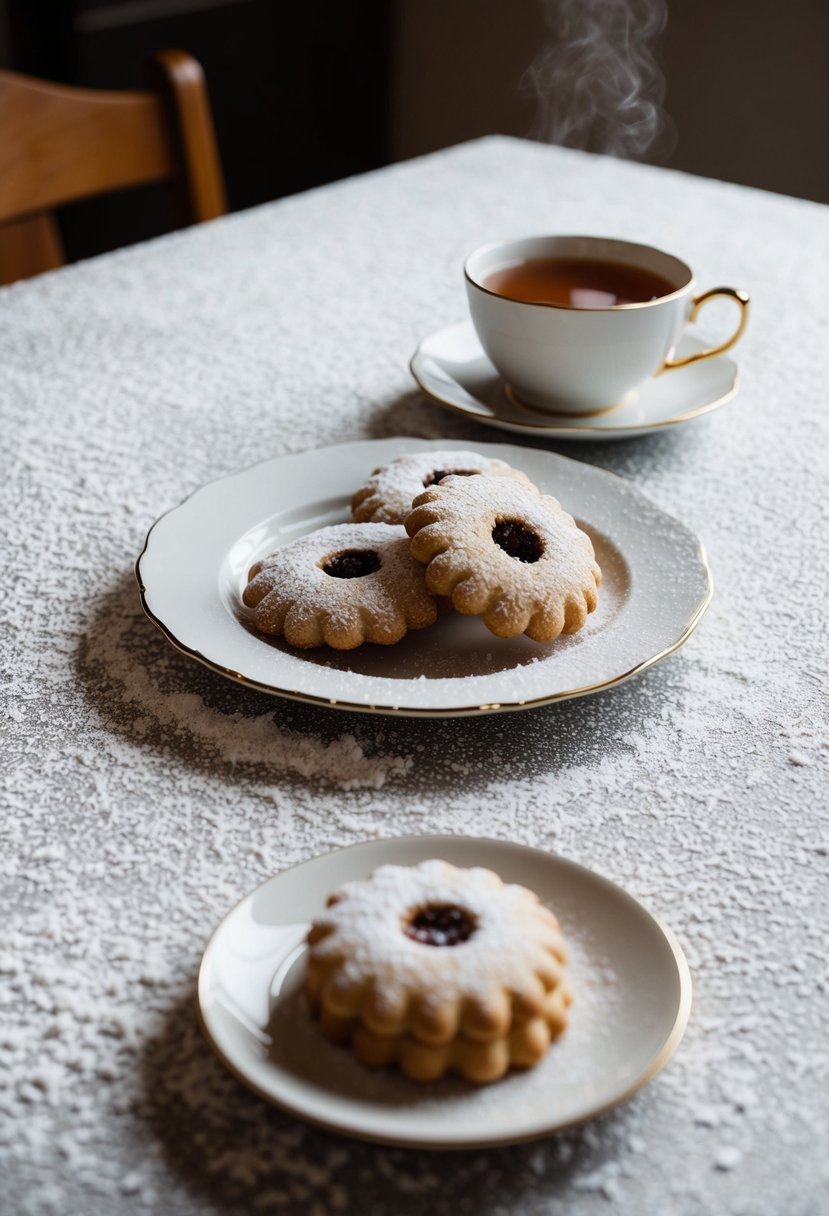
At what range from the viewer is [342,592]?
688mm

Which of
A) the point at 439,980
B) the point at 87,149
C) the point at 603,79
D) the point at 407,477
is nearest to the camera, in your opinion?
the point at 439,980

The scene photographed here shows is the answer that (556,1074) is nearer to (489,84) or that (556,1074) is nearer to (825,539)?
(825,539)

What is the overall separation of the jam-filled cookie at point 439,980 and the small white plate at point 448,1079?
0.01 meters

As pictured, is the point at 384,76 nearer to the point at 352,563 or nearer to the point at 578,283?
the point at 578,283

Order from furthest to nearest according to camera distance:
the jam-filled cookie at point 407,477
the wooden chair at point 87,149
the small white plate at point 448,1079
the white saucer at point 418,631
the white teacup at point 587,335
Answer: the wooden chair at point 87,149 < the white teacup at point 587,335 < the jam-filled cookie at point 407,477 < the white saucer at point 418,631 < the small white plate at point 448,1079

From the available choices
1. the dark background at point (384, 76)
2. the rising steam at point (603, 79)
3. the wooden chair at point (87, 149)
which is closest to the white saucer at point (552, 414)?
the wooden chair at point (87, 149)

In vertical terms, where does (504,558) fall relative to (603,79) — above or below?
above

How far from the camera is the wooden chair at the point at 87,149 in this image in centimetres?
140

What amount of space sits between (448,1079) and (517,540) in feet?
1.16

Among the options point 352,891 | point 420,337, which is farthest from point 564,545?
point 420,337

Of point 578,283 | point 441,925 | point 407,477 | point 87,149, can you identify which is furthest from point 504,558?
point 87,149

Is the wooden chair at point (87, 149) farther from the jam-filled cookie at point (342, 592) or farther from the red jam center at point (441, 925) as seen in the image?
the red jam center at point (441, 925)

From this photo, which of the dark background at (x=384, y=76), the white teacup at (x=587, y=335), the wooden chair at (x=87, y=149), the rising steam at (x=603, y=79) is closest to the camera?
the white teacup at (x=587, y=335)

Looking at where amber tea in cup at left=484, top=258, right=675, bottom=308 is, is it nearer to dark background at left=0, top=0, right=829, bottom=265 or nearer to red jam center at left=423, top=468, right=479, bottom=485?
red jam center at left=423, top=468, right=479, bottom=485
